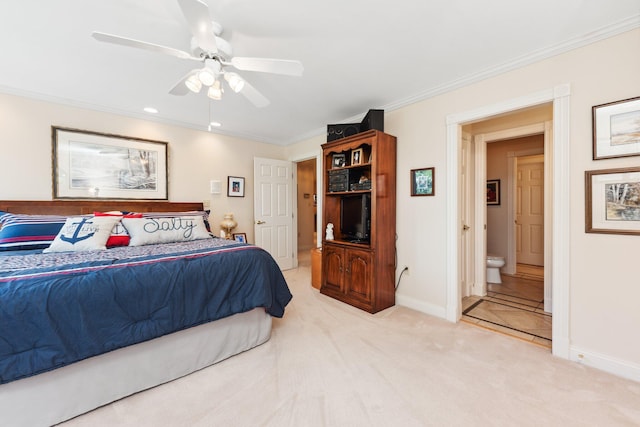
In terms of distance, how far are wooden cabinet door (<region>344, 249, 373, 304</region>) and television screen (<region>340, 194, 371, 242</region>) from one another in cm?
28

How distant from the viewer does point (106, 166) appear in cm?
327

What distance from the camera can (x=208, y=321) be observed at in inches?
73.8

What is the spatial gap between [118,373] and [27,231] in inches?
73.4

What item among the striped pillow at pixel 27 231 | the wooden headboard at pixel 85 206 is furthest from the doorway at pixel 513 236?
the striped pillow at pixel 27 231

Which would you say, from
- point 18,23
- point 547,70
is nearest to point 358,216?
point 547,70

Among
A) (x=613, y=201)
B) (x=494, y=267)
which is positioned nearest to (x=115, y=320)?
(x=613, y=201)

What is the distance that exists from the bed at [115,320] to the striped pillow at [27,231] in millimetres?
53

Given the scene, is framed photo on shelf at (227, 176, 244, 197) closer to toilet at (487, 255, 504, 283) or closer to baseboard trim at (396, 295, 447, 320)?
baseboard trim at (396, 295, 447, 320)

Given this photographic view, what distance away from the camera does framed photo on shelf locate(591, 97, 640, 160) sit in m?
1.73

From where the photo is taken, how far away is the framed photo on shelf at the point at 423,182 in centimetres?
278

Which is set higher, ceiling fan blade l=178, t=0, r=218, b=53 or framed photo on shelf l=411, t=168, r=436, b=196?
ceiling fan blade l=178, t=0, r=218, b=53

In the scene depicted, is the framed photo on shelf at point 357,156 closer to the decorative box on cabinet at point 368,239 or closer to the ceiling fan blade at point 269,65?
the decorative box on cabinet at point 368,239

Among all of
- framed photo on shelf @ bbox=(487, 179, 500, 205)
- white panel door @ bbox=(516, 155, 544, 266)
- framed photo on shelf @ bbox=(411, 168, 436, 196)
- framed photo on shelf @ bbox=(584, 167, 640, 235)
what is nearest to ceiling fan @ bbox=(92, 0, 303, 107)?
framed photo on shelf @ bbox=(411, 168, 436, 196)

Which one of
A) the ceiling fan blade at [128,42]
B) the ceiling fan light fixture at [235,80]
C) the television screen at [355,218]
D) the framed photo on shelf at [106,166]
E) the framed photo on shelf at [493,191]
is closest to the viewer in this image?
the ceiling fan blade at [128,42]
